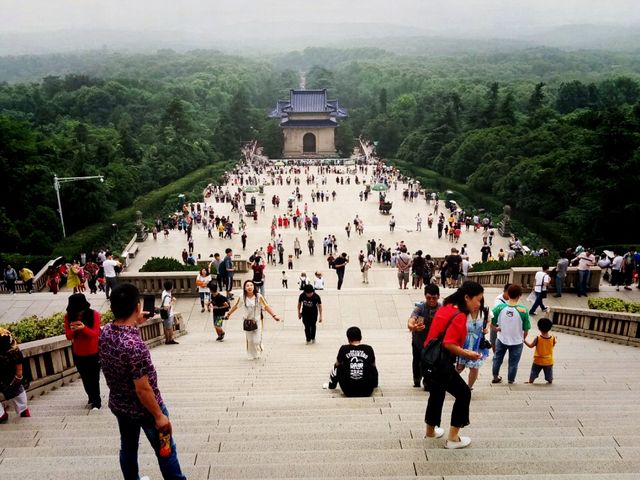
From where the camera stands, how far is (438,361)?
505cm

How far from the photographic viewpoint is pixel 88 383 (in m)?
6.32

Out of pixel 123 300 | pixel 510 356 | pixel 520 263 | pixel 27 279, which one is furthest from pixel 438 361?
pixel 27 279

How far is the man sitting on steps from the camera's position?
6.57 meters

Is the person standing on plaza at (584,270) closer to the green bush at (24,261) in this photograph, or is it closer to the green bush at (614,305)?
the green bush at (614,305)

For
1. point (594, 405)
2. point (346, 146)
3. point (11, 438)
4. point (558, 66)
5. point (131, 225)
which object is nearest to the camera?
point (11, 438)

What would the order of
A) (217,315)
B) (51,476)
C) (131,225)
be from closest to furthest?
1. (51,476)
2. (217,315)
3. (131,225)

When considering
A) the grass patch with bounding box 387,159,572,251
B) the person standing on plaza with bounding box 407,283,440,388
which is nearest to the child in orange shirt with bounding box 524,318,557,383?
the person standing on plaza with bounding box 407,283,440,388

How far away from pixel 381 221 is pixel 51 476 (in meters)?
33.6

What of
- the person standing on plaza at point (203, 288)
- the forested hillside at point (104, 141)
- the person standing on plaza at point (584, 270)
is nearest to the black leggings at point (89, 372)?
the person standing on plaza at point (203, 288)

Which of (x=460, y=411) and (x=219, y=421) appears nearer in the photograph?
(x=460, y=411)

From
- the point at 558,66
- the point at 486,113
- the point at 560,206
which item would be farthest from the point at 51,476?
the point at 558,66

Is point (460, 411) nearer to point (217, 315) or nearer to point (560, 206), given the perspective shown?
point (217, 315)

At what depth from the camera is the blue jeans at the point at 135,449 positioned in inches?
165

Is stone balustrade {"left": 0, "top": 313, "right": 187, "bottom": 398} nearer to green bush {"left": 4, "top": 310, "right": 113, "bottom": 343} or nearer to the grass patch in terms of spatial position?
green bush {"left": 4, "top": 310, "right": 113, "bottom": 343}
